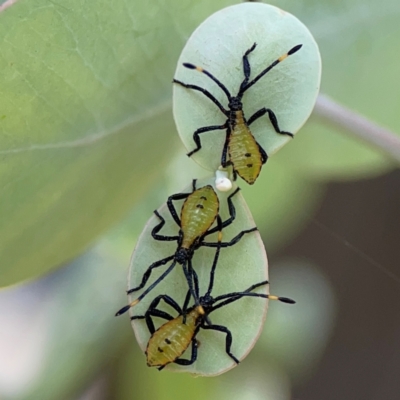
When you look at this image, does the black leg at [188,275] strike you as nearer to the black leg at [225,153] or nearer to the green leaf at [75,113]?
the black leg at [225,153]

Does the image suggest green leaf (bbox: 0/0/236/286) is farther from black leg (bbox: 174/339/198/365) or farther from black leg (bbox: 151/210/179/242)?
black leg (bbox: 174/339/198/365)

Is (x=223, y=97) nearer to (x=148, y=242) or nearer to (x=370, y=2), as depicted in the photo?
(x=148, y=242)

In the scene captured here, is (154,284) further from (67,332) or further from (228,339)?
(67,332)

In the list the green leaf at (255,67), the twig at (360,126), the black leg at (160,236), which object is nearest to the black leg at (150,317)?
the black leg at (160,236)

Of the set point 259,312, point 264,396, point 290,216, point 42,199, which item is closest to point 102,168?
point 42,199

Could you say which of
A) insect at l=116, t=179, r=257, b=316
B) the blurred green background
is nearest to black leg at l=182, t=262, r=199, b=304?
insect at l=116, t=179, r=257, b=316

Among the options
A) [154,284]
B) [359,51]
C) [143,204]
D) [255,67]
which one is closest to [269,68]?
[255,67]

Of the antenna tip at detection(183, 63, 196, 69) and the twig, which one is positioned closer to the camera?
the antenna tip at detection(183, 63, 196, 69)
